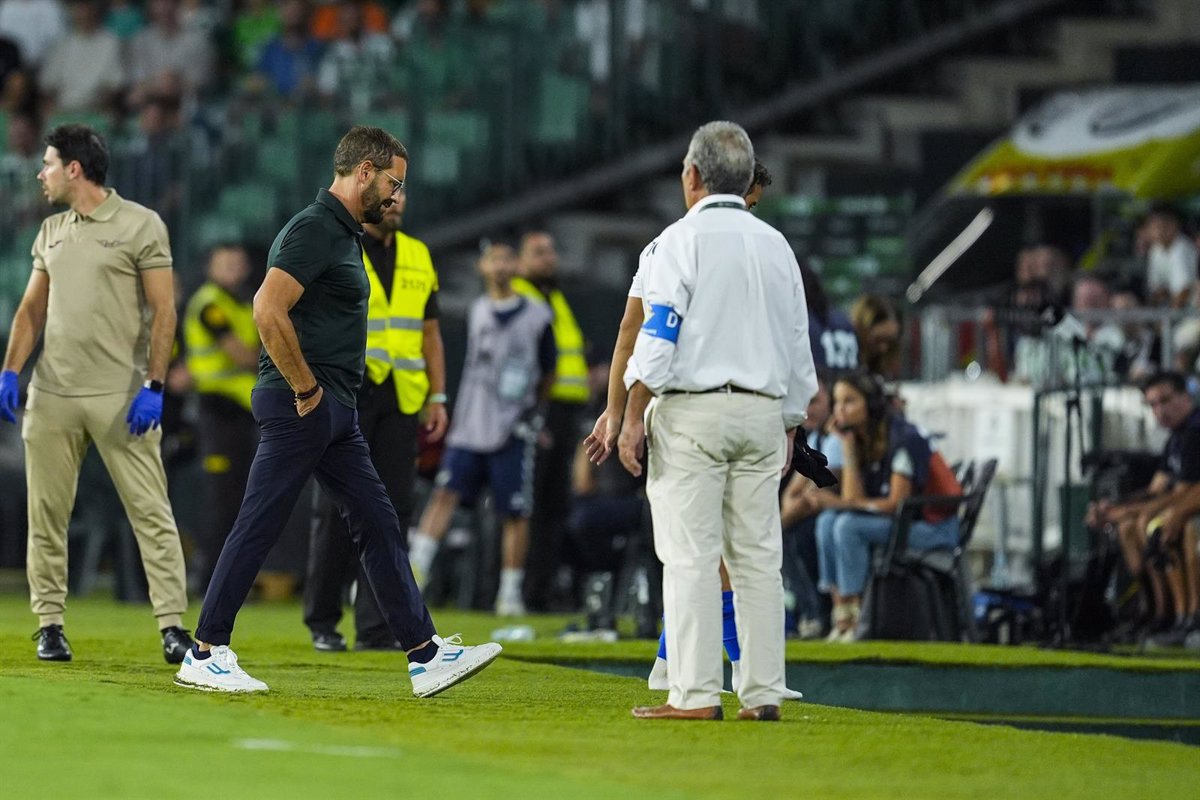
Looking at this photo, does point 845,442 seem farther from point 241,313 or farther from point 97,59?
point 97,59

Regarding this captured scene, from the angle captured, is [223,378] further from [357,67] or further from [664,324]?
[664,324]

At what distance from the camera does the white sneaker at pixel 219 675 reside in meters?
8.14

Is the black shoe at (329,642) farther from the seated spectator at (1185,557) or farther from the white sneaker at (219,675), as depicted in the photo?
the seated spectator at (1185,557)

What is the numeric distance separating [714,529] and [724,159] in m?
1.15

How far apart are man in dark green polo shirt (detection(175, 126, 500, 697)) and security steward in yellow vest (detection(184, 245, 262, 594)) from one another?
651 cm

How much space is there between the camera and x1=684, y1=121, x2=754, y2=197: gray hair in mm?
7527

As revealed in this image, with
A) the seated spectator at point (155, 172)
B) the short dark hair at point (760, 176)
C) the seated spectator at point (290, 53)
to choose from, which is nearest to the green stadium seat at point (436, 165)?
the seated spectator at point (155, 172)

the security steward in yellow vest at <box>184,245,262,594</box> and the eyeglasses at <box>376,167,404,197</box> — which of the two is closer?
the eyeglasses at <box>376,167,404,197</box>

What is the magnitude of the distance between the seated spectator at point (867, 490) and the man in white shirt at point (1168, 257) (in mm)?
4766

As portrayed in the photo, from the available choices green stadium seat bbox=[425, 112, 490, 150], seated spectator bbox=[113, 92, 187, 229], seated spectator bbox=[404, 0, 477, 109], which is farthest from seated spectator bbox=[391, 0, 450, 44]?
seated spectator bbox=[113, 92, 187, 229]

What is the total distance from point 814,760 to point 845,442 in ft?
19.2

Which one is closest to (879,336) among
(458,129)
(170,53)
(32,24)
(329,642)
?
(329,642)

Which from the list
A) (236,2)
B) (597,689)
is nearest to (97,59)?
(236,2)

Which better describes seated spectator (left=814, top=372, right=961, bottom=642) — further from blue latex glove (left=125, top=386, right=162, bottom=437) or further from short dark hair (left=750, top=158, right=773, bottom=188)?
blue latex glove (left=125, top=386, right=162, bottom=437)
